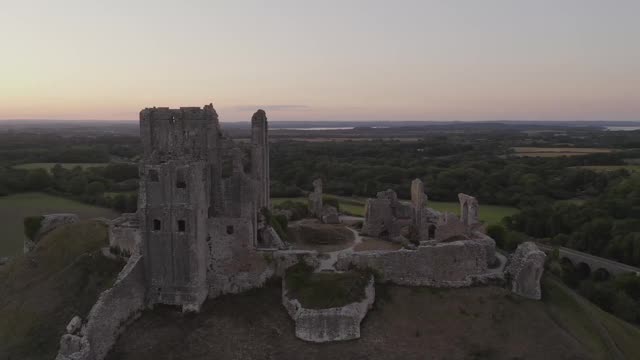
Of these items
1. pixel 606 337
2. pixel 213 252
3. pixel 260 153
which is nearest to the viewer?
pixel 213 252

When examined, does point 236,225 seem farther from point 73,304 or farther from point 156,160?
point 73,304

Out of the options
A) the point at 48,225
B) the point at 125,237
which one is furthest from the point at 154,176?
the point at 48,225

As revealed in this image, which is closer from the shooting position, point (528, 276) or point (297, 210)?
point (528, 276)

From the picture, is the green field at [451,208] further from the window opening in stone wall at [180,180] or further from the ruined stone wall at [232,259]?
the window opening in stone wall at [180,180]

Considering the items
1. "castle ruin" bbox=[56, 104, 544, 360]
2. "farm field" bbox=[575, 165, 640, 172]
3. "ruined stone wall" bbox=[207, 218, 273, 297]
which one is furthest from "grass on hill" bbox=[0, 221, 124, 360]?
"farm field" bbox=[575, 165, 640, 172]

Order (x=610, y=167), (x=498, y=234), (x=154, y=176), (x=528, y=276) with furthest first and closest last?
(x=610, y=167) → (x=498, y=234) → (x=528, y=276) → (x=154, y=176)

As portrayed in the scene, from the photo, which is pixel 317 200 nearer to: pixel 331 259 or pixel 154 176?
pixel 331 259

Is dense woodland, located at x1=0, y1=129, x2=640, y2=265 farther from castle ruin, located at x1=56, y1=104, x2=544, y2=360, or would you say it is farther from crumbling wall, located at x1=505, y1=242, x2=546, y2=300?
castle ruin, located at x1=56, y1=104, x2=544, y2=360
